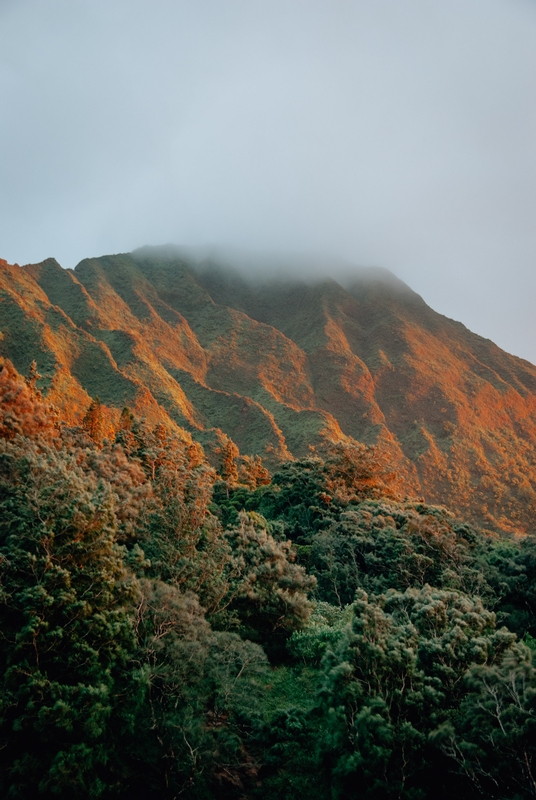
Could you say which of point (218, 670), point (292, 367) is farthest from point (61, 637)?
point (292, 367)

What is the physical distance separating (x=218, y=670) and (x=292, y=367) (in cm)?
7518

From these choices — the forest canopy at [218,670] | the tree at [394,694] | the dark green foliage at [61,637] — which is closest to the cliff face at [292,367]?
the forest canopy at [218,670]

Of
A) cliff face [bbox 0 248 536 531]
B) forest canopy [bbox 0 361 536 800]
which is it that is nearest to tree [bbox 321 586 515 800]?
forest canopy [bbox 0 361 536 800]

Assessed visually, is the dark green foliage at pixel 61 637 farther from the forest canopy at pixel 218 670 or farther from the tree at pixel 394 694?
the tree at pixel 394 694

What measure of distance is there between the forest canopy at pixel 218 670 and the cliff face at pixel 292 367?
40.0 m

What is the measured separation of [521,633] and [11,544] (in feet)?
57.7

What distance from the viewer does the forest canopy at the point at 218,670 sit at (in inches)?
460

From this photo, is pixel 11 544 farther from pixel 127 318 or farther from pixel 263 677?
pixel 127 318

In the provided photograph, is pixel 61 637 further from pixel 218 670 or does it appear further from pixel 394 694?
pixel 394 694

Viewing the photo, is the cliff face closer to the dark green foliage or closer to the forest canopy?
the forest canopy

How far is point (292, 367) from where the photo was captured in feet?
292

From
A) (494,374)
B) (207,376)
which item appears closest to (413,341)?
(494,374)

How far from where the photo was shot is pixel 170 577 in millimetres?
18547

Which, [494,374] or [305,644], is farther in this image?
[494,374]
